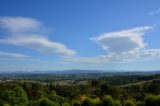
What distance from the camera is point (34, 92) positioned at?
139000 millimetres

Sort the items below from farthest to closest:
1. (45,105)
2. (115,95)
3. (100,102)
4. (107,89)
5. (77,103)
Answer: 1. (107,89)
2. (115,95)
3. (77,103)
4. (100,102)
5. (45,105)

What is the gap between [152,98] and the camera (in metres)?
90.4

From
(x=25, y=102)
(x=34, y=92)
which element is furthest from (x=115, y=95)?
(x=25, y=102)

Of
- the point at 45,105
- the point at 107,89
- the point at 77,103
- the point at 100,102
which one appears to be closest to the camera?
the point at 45,105

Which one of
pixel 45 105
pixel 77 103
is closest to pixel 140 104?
pixel 77 103

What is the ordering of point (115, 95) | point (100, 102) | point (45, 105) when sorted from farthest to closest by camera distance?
point (115, 95) → point (100, 102) → point (45, 105)

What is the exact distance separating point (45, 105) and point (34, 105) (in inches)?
385

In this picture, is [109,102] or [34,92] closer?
[109,102]

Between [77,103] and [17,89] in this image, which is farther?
[17,89]

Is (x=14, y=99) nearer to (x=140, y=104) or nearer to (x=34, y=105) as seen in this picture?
(x=34, y=105)

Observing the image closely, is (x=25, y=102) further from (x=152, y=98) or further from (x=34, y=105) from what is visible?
(x=152, y=98)

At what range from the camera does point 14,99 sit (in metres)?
107

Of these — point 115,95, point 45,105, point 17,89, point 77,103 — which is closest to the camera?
point 45,105

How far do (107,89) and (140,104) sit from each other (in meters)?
58.9
